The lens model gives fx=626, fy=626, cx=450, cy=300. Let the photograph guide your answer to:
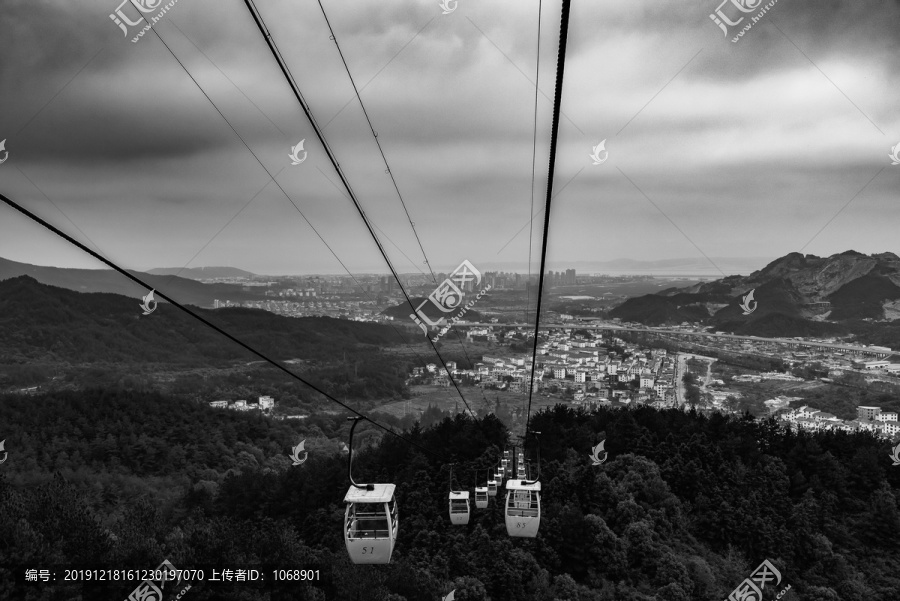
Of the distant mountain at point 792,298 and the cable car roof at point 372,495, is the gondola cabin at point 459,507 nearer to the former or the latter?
the cable car roof at point 372,495

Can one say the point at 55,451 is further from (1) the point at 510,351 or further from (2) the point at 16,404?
(1) the point at 510,351

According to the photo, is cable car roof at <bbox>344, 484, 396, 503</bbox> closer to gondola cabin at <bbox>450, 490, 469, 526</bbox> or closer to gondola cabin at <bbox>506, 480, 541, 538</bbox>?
gondola cabin at <bbox>506, 480, 541, 538</bbox>

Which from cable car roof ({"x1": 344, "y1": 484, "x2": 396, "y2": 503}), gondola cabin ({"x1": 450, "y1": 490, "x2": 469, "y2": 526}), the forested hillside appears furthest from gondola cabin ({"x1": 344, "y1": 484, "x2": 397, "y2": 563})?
the forested hillside

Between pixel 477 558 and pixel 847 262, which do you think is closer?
pixel 477 558

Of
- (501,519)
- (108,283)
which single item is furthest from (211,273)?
(501,519)

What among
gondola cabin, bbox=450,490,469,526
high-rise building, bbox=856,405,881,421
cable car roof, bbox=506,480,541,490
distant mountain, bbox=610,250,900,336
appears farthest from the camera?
distant mountain, bbox=610,250,900,336

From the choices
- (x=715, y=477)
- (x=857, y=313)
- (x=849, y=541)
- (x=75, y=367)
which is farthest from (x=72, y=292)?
(x=857, y=313)
